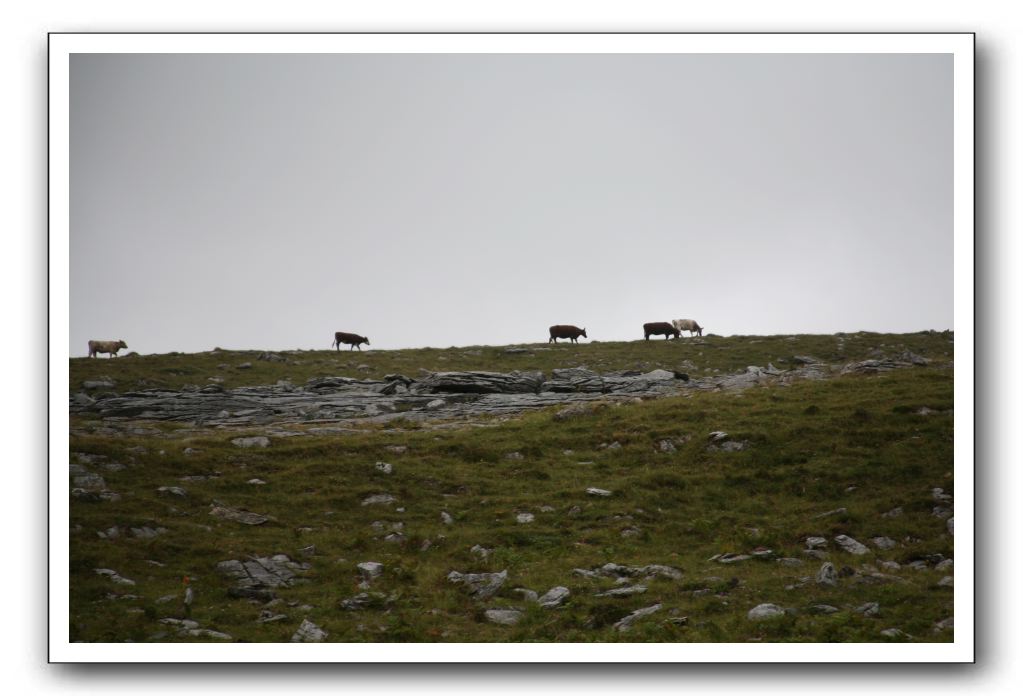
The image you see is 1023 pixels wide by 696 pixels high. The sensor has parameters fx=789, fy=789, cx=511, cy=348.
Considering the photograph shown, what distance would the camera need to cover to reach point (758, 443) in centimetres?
2105

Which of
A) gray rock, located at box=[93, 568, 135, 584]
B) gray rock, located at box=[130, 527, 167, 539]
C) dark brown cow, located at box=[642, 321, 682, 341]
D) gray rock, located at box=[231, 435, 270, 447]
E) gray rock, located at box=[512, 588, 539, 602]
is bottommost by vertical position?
gray rock, located at box=[512, 588, 539, 602]

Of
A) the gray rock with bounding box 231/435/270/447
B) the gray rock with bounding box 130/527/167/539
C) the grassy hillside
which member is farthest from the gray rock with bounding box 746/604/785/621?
the gray rock with bounding box 231/435/270/447

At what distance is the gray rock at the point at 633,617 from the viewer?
12.8m

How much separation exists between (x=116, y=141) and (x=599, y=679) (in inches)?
564

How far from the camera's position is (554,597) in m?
13.5

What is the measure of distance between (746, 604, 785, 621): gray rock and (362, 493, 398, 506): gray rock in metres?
9.06

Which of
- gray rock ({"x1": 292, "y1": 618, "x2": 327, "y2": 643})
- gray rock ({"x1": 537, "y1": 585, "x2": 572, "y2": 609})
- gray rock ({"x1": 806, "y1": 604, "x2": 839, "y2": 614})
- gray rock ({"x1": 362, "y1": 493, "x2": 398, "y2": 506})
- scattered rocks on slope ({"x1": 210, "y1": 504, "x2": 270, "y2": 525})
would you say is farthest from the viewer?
gray rock ({"x1": 362, "y1": 493, "x2": 398, "y2": 506})

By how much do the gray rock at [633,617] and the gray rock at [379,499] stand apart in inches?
297

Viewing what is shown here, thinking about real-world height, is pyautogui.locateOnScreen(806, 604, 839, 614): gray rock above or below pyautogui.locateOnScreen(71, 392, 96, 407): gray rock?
below

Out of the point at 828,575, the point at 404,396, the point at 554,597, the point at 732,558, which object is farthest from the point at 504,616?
the point at 404,396

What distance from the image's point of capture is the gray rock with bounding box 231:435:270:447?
2297 cm

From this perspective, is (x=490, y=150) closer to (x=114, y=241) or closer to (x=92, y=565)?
(x=114, y=241)

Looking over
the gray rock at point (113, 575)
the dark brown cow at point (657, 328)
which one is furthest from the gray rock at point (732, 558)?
the dark brown cow at point (657, 328)

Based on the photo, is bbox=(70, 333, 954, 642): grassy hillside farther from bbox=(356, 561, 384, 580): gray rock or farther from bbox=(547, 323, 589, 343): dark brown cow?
bbox=(547, 323, 589, 343): dark brown cow
